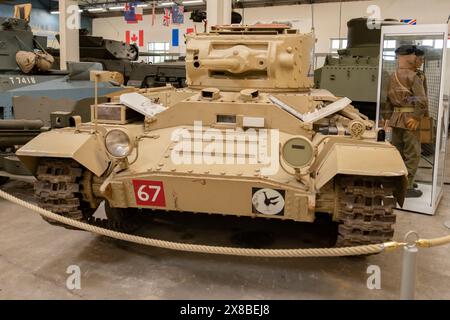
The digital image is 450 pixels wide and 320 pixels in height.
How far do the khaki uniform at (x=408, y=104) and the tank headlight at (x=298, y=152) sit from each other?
361cm

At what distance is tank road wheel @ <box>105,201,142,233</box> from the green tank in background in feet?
24.1

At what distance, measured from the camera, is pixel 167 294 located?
401cm

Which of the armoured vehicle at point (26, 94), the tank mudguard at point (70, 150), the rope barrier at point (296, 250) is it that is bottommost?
the rope barrier at point (296, 250)

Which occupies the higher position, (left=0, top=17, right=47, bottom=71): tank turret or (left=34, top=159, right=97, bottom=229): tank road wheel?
(left=0, top=17, right=47, bottom=71): tank turret

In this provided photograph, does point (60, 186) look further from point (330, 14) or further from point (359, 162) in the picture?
point (330, 14)

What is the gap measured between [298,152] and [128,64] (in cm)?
1072

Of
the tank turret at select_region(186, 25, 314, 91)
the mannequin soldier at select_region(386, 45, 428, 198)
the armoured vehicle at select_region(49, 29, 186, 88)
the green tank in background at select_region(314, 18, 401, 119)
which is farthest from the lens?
the armoured vehicle at select_region(49, 29, 186, 88)

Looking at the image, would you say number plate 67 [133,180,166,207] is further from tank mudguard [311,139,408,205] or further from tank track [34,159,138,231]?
tank mudguard [311,139,408,205]

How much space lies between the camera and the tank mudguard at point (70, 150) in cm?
409

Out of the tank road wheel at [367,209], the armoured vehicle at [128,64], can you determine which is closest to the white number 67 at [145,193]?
the tank road wheel at [367,209]

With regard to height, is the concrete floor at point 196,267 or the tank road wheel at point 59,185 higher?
the tank road wheel at point 59,185

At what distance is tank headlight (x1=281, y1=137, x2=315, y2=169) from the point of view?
3670mm

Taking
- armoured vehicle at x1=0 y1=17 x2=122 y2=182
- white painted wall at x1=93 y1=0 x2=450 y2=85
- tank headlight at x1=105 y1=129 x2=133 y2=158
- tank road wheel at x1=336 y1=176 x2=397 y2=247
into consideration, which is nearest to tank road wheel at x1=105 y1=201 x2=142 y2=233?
tank headlight at x1=105 y1=129 x2=133 y2=158

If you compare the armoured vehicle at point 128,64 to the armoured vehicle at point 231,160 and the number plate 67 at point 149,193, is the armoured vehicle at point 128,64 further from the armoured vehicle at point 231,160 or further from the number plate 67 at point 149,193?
the number plate 67 at point 149,193
